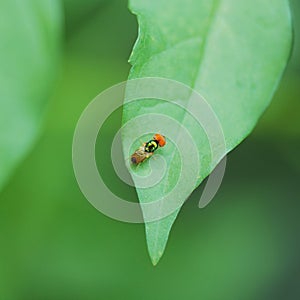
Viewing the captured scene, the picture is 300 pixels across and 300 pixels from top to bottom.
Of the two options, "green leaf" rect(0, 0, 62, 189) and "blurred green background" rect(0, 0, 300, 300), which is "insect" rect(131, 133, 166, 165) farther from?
"blurred green background" rect(0, 0, 300, 300)

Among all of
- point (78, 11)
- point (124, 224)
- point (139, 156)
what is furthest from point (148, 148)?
point (124, 224)

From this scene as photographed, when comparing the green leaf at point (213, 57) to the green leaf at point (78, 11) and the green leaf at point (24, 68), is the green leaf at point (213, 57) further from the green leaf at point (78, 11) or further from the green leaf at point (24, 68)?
the green leaf at point (78, 11)

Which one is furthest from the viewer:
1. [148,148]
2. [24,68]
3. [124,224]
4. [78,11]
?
[124,224]

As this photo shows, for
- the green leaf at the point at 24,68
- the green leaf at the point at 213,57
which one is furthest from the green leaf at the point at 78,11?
the green leaf at the point at 213,57

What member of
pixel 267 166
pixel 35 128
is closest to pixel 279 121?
pixel 267 166

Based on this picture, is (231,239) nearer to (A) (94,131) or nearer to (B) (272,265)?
(B) (272,265)

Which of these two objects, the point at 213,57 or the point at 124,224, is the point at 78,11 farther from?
the point at 213,57
